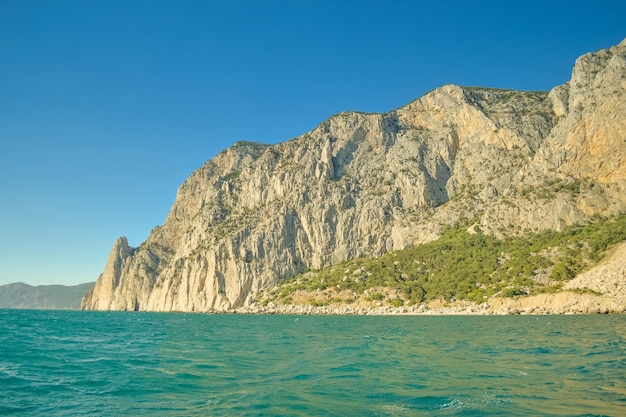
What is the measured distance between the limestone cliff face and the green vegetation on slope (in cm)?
564

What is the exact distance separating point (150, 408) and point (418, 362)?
11416 mm

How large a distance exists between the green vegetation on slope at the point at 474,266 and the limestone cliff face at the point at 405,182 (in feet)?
18.5

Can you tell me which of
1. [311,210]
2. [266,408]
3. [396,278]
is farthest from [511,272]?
[266,408]

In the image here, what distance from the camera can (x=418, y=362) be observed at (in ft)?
64.1

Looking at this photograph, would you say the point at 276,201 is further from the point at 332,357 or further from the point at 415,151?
the point at 332,357

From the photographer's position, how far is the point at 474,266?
89125mm

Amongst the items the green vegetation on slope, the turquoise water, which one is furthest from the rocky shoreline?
the turquoise water

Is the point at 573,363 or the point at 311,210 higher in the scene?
the point at 311,210

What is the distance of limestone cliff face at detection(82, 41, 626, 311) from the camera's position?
306 feet

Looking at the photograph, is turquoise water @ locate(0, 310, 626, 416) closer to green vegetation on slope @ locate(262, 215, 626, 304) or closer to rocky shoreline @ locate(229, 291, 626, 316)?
rocky shoreline @ locate(229, 291, 626, 316)

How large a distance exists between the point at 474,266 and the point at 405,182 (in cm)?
4391

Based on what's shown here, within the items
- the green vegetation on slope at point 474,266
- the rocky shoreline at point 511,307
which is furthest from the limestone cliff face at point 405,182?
the rocky shoreline at point 511,307

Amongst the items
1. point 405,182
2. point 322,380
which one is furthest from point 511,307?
point 405,182

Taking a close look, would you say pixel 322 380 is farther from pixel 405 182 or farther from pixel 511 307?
pixel 405 182
